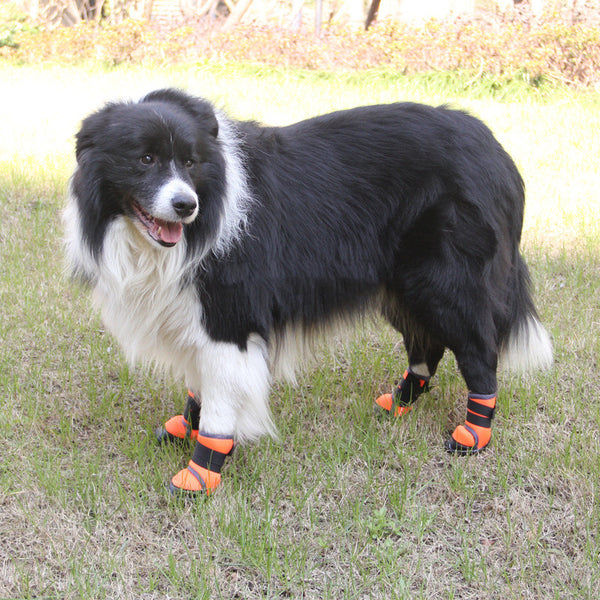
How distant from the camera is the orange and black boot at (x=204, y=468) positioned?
283 cm

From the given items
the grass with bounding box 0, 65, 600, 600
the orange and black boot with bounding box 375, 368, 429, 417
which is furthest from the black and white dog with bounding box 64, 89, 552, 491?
the orange and black boot with bounding box 375, 368, 429, 417

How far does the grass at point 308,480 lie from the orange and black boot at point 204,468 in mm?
62

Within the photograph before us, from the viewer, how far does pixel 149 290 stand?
271cm

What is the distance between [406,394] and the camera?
3543mm

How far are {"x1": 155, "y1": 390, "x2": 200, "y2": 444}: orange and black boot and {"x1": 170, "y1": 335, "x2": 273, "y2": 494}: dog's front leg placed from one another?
0.32m

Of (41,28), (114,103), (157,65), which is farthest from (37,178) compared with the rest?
(41,28)

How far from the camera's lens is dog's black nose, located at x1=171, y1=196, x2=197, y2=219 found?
7.80 ft

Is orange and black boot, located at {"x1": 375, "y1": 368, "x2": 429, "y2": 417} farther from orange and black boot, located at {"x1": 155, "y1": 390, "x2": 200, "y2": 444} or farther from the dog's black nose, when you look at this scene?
the dog's black nose

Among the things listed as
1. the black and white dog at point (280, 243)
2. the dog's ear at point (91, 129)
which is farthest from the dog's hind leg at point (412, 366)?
the dog's ear at point (91, 129)

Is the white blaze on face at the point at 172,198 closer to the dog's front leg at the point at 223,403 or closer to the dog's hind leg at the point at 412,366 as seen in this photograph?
the dog's front leg at the point at 223,403

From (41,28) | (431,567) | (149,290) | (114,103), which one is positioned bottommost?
(41,28)

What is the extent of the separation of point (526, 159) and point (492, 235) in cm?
444

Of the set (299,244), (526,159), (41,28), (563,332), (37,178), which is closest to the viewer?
(299,244)

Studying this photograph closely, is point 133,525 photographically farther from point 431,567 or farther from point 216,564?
point 431,567
